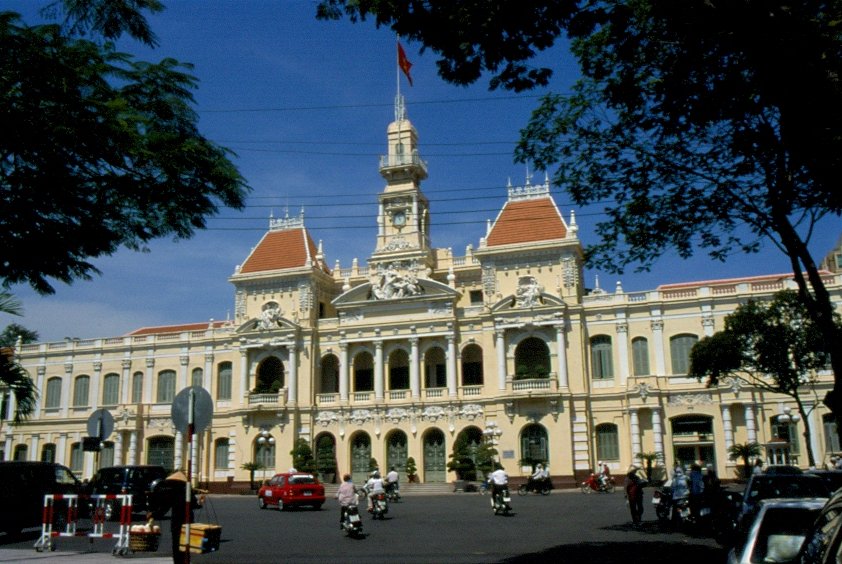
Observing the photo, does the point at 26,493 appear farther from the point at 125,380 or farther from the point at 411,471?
the point at 125,380

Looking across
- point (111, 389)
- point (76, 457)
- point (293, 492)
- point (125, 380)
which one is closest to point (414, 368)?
A: point (293, 492)

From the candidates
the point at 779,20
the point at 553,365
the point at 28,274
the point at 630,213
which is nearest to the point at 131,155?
the point at 28,274

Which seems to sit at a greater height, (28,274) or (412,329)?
(412,329)

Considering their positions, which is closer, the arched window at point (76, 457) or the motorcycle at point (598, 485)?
the motorcycle at point (598, 485)

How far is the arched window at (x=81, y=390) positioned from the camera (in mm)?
51719

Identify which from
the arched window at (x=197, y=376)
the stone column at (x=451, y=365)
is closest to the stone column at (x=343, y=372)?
the stone column at (x=451, y=365)

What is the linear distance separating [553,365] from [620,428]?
15.5 feet

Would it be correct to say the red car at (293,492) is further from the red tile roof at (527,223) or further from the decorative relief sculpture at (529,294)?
the red tile roof at (527,223)

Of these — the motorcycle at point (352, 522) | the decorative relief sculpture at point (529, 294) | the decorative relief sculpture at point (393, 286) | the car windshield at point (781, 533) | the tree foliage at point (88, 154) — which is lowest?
the motorcycle at point (352, 522)

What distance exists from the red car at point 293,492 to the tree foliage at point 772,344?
1640cm

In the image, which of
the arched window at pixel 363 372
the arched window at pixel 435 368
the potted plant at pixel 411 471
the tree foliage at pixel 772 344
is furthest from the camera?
the arched window at pixel 363 372

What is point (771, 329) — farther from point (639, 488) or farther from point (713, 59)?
point (713, 59)

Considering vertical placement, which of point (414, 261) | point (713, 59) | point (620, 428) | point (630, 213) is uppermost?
point (414, 261)

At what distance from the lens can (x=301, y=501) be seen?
28.5 meters
